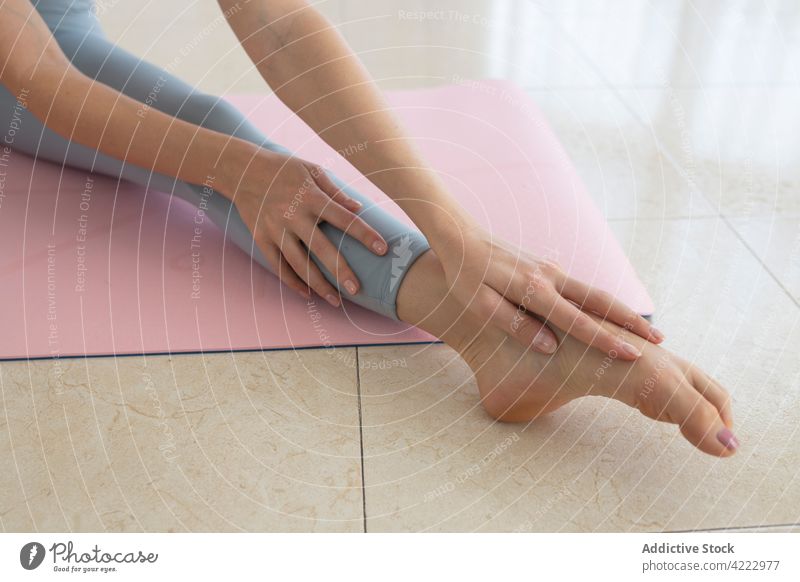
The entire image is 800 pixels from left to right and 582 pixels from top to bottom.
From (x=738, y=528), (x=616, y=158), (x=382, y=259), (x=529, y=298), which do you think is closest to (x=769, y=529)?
(x=738, y=528)

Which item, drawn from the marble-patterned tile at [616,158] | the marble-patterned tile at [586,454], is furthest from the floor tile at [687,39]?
the marble-patterned tile at [586,454]

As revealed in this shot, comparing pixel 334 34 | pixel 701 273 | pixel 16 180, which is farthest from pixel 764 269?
pixel 16 180

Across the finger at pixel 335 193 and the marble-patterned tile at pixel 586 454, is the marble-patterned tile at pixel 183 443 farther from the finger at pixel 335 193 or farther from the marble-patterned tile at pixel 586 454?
the finger at pixel 335 193

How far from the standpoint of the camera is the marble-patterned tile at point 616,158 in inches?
41.4

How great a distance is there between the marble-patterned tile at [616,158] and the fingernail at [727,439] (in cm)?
42

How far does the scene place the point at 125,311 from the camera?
83cm

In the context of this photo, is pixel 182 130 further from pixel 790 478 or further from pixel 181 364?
pixel 790 478

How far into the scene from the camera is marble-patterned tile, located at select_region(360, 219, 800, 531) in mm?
646

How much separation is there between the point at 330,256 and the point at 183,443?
219mm

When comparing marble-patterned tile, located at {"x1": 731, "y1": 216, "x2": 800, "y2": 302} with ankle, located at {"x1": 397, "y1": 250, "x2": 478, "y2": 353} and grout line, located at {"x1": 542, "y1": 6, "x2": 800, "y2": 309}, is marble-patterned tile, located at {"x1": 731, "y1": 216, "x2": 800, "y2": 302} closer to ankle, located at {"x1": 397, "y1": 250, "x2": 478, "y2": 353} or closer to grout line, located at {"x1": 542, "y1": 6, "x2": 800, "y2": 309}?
grout line, located at {"x1": 542, "y1": 6, "x2": 800, "y2": 309}

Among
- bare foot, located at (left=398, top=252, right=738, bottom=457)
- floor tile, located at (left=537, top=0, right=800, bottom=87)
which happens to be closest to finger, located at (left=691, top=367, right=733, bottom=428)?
bare foot, located at (left=398, top=252, right=738, bottom=457)

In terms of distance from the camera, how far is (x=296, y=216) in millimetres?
816

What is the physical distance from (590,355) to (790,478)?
0.59ft

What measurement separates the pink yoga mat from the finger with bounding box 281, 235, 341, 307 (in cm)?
2
